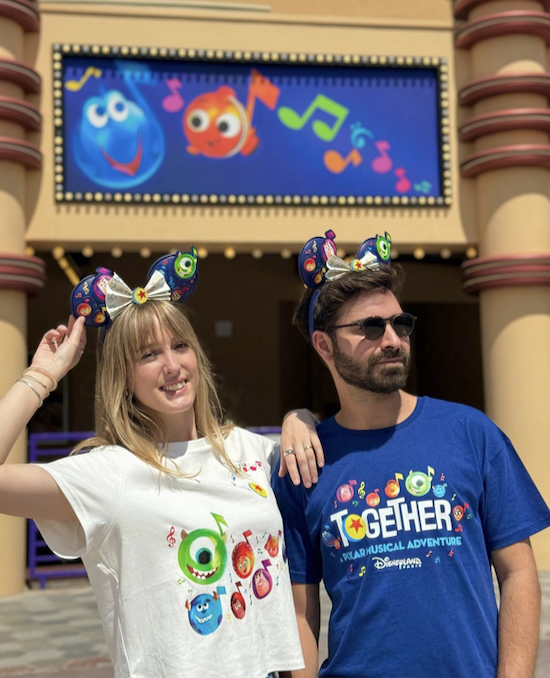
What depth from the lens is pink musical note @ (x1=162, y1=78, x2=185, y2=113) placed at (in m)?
8.64

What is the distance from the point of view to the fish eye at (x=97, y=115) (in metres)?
8.51

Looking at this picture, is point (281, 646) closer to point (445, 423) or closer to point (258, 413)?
point (445, 423)

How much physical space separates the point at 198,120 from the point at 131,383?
6590 mm

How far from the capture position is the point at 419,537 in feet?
7.66

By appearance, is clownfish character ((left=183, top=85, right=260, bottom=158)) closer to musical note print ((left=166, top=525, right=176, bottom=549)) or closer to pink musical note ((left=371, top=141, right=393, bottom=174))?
pink musical note ((left=371, top=141, right=393, bottom=174))

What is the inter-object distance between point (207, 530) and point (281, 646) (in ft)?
1.31

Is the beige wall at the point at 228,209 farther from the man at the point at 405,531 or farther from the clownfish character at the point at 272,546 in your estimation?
the clownfish character at the point at 272,546

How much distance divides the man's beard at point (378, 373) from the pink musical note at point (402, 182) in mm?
6670

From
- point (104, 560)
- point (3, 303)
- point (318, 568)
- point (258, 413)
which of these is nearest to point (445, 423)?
point (318, 568)

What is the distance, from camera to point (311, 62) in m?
8.84

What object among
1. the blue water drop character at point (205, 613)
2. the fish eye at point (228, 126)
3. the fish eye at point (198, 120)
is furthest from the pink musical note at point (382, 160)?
the blue water drop character at point (205, 613)

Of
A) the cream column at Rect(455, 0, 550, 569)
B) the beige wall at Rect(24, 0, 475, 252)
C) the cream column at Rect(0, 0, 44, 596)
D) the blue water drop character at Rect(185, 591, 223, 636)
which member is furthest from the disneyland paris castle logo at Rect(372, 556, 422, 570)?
the cream column at Rect(455, 0, 550, 569)

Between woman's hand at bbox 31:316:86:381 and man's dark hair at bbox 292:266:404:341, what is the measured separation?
29.1 inches

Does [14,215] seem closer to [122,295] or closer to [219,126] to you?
[219,126]
